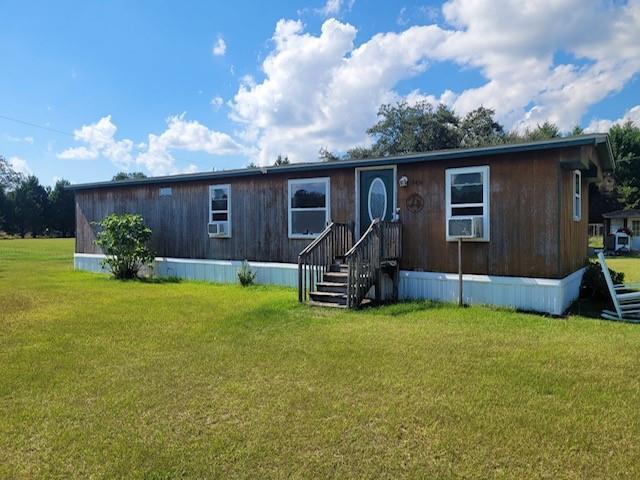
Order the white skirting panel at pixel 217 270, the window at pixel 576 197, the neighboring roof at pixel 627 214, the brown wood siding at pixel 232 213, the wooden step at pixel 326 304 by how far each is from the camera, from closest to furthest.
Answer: the wooden step at pixel 326 304 < the window at pixel 576 197 < the brown wood siding at pixel 232 213 < the white skirting panel at pixel 217 270 < the neighboring roof at pixel 627 214

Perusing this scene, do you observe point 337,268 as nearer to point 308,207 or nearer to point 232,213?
point 308,207

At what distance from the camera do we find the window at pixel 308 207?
34.2 feet

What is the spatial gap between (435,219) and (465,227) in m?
0.87

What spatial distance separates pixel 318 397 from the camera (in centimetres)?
394

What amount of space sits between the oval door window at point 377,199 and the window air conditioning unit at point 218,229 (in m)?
4.15

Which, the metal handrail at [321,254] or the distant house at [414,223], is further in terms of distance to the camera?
the metal handrail at [321,254]

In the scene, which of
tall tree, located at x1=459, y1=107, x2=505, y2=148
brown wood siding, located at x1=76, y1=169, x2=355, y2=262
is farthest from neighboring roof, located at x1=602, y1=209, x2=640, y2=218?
brown wood siding, located at x1=76, y1=169, x2=355, y2=262

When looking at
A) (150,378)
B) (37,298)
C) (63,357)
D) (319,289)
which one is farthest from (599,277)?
(37,298)

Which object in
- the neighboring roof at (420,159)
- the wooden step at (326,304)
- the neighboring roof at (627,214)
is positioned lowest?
the wooden step at (326,304)

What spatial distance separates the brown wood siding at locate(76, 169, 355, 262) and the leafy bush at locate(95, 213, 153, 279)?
61cm

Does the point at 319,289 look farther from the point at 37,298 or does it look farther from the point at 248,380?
the point at 37,298

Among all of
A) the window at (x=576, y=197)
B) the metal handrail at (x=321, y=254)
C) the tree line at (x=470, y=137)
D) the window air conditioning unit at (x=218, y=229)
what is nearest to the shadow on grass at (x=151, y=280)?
the window air conditioning unit at (x=218, y=229)

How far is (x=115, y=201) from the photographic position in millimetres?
14477

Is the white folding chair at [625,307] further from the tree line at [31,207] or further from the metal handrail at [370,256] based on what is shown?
the tree line at [31,207]
